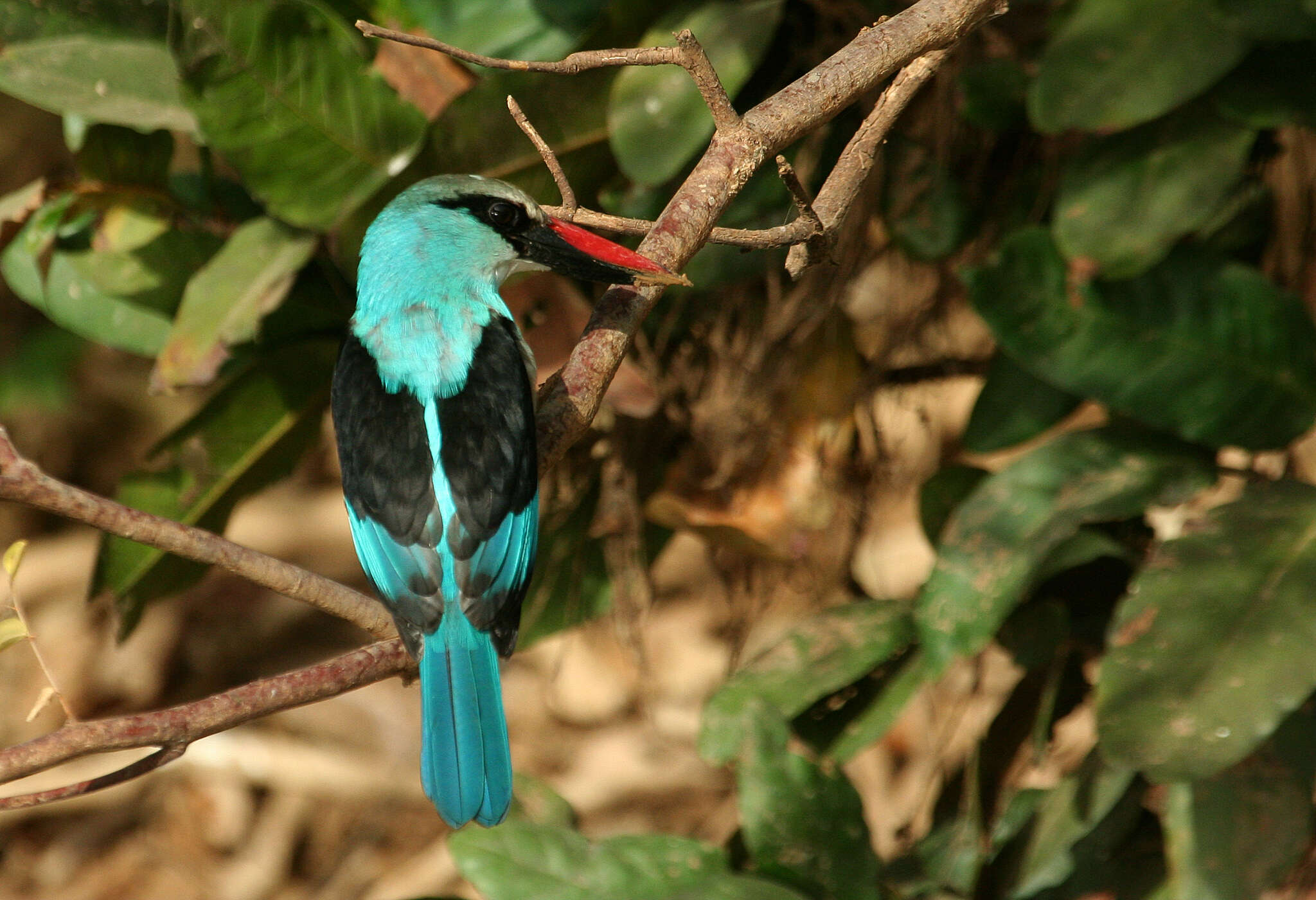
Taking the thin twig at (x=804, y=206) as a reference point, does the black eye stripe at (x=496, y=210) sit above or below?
above

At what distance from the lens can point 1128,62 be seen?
2.01 meters

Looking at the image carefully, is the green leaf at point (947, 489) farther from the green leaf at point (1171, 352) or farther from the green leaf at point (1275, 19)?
the green leaf at point (1275, 19)

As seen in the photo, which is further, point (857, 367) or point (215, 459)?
point (857, 367)

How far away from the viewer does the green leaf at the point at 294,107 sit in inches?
82.0

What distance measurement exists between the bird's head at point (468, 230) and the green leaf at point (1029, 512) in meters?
0.85

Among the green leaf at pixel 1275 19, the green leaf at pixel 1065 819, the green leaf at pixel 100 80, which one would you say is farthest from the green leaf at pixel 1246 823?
the green leaf at pixel 100 80

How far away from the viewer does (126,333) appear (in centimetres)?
246

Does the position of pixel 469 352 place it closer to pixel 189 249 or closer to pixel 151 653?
pixel 189 249

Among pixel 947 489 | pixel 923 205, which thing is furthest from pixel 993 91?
pixel 947 489

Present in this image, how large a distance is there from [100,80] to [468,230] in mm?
832

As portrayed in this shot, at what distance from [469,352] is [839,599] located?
5.15 feet

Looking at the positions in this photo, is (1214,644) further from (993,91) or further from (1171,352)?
(993,91)

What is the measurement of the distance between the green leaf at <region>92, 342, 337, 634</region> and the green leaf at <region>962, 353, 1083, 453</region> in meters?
1.31

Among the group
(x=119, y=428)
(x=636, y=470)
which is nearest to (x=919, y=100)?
(x=636, y=470)
